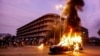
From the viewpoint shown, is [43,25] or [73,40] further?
[43,25]

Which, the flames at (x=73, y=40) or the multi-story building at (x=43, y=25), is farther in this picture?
the multi-story building at (x=43, y=25)

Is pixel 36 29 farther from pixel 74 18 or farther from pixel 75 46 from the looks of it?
pixel 75 46

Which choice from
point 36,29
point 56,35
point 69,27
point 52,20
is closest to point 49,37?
point 56,35

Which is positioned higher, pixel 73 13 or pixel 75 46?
pixel 73 13

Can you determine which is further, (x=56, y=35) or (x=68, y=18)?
(x=56, y=35)

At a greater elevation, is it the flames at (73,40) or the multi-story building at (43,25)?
the multi-story building at (43,25)

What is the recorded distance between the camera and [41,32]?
105 metres

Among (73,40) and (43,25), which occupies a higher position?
(43,25)

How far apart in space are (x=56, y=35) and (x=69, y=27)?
3127 cm

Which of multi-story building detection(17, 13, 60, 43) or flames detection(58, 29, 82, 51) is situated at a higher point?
multi-story building detection(17, 13, 60, 43)

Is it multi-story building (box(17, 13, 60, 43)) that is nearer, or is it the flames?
the flames

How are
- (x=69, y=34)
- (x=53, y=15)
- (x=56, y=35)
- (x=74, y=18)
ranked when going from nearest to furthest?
(x=69, y=34), (x=74, y=18), (x=56, y=35), (x=53, y=15)

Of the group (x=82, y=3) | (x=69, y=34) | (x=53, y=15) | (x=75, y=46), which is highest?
(x=53, y=15)

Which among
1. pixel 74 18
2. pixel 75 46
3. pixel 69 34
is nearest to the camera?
pixel 75 46
